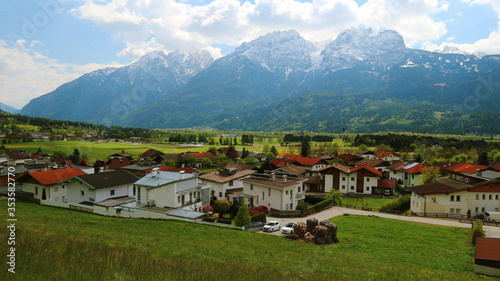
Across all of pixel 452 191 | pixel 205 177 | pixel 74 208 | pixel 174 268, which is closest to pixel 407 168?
pixel 452 191

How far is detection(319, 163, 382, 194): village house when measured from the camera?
181 feet

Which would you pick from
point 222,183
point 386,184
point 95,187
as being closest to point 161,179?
point 95,187

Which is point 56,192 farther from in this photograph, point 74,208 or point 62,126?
point 62,126

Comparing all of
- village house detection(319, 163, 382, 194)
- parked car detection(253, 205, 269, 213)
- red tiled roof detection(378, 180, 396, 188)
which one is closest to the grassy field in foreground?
parked car detection(253, 205, 269, 213)

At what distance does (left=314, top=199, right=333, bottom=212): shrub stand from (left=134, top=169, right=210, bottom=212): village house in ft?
55.0

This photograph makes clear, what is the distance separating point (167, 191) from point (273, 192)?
1445 centimetres

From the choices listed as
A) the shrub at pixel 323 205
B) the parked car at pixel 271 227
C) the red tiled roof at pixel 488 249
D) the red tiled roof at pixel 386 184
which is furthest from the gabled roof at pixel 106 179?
the red tiled roof at pixel 386 184

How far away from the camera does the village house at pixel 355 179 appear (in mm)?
55219

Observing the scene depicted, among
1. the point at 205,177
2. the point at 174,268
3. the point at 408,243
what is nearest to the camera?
the point at 174,268

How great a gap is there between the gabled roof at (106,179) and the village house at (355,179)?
3795 centimetres

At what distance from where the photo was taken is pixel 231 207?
3494 cm

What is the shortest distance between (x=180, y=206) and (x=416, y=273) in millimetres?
24388

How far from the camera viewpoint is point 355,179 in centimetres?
5569

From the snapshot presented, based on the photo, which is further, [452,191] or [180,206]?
[452,191]
